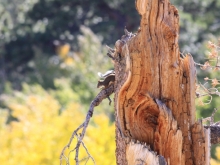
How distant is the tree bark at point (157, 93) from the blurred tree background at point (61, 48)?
275 inches

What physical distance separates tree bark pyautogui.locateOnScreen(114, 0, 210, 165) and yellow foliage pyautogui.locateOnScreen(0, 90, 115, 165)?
4.46 metres

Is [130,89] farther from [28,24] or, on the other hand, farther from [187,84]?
[28,24]

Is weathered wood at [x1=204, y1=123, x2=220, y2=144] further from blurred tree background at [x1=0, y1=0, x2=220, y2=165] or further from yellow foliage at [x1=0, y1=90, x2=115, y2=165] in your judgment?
blurred tree background at [x1=0, y1=0, x2=220, y2=165]

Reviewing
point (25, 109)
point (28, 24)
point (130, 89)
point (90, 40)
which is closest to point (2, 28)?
point (28, 24)

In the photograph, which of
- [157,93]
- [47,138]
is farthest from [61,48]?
[157,93]

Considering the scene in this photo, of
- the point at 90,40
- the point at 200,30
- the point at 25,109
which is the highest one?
the point at 200,30

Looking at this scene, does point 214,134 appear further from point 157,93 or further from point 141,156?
point 141,156

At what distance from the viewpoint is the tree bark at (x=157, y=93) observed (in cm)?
374

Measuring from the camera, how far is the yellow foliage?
911 centimetres

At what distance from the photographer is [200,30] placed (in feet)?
82.2

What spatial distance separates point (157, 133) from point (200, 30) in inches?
851

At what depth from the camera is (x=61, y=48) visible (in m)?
29.5

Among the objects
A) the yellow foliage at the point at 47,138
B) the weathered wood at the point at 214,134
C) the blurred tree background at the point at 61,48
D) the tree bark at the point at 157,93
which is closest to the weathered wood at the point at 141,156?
the tree bark at the point at 157,93

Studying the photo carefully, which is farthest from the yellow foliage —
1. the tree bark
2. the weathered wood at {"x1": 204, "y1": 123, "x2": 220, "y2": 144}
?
the tree bark
